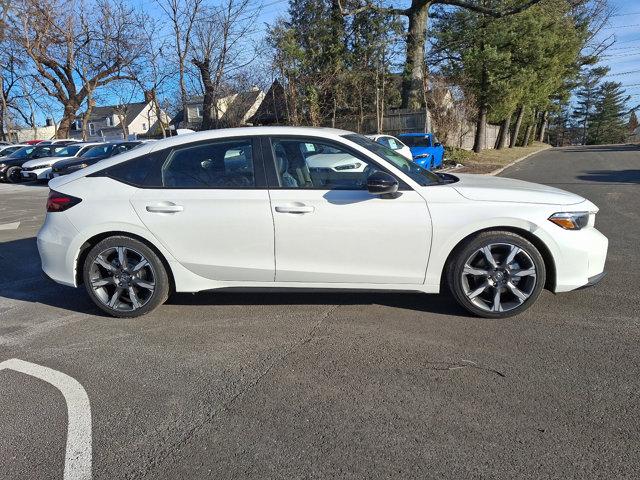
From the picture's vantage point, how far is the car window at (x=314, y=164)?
404cm

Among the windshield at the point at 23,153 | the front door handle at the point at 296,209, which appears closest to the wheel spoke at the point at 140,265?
the front door handle at the point at 296,209

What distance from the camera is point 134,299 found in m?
4.28

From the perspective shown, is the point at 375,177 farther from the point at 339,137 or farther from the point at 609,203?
the point at 609,203

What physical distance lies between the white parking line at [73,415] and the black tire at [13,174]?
19.2 meters

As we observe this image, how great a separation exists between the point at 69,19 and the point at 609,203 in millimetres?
30672

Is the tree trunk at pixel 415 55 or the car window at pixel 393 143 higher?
the tree trunk at pixel 415 55

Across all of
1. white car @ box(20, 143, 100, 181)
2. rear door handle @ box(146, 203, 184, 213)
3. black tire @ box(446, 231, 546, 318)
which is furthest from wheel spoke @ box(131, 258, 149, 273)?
white car @ box(20, 143, 100, 181)

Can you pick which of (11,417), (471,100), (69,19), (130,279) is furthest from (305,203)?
(69,19)

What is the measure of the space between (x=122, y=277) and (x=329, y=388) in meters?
2.25

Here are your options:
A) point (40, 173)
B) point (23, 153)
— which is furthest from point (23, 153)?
point (40, 173)

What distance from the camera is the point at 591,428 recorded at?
2.56m

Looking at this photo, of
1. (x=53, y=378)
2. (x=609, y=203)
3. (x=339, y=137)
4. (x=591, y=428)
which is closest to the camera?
(x=591, y=428)

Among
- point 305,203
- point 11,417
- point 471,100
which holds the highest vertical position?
point 471,100

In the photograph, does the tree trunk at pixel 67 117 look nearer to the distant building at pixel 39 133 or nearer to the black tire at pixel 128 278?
the distant building at pixel 39 133
